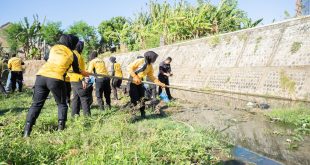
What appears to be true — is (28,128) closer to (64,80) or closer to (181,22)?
(64,80)

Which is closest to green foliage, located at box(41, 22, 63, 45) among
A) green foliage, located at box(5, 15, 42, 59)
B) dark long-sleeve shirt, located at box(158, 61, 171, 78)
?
green foliage, located at box(5, 15, 42, 59)

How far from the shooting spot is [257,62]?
13.1 m

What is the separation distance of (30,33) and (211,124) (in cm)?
3845

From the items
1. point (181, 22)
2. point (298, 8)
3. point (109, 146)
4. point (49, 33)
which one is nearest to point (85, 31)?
point (49, 33)

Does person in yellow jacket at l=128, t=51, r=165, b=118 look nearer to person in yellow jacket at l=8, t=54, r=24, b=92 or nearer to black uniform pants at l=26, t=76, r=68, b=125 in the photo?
black uniform pants at l=26, t=76, r=68, b=125

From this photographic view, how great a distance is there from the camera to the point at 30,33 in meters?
41.1

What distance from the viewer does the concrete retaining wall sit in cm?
1102

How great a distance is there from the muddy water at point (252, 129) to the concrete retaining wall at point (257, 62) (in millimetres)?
2393

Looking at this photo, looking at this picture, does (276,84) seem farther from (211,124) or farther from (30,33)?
(30,33)

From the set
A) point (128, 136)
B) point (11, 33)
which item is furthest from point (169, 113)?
point (11, 33)

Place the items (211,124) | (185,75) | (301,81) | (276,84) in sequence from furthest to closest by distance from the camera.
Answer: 1. (185,75)
2. (276,84)
3. (301,81)
4. (211,124)

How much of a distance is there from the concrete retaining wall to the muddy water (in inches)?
94.2

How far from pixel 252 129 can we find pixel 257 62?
262 inches

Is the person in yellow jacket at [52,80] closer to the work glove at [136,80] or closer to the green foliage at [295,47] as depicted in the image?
the work glove at [136,80]
